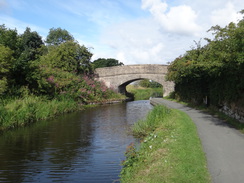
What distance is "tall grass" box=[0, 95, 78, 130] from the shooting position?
44.2 feet

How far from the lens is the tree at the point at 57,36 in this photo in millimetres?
66438

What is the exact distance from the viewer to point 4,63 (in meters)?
16.3

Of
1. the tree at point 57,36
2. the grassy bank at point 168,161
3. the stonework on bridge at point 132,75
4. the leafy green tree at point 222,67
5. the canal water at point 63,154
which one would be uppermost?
the tree at point 57,36

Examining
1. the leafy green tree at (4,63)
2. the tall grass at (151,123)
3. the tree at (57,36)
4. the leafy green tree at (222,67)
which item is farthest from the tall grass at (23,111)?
the tree at (57,36)

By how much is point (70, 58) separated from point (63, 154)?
2518 centimetres

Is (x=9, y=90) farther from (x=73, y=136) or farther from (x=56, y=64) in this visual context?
(x=56, y=64)

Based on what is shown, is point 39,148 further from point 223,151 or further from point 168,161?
point 223,151

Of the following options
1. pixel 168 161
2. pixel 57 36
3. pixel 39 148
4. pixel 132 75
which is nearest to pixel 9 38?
pixel 39 148

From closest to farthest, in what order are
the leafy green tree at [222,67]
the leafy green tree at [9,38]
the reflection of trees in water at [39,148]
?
the reflection of trees in water at [39,148], the leafy green tree at [222,67], the leafy green tree at [9,38]

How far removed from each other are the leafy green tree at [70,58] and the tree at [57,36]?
33314 mm

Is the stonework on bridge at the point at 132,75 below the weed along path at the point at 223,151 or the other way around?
the other way around

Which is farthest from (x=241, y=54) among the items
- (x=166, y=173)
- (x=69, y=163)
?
(x=69, y=163)

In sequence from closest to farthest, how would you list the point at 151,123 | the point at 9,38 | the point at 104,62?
the point at 151,123 → the point at 9,38 → the point at 104,62

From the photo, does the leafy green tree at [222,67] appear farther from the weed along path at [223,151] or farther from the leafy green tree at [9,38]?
the leafy green tree at [9,38]
